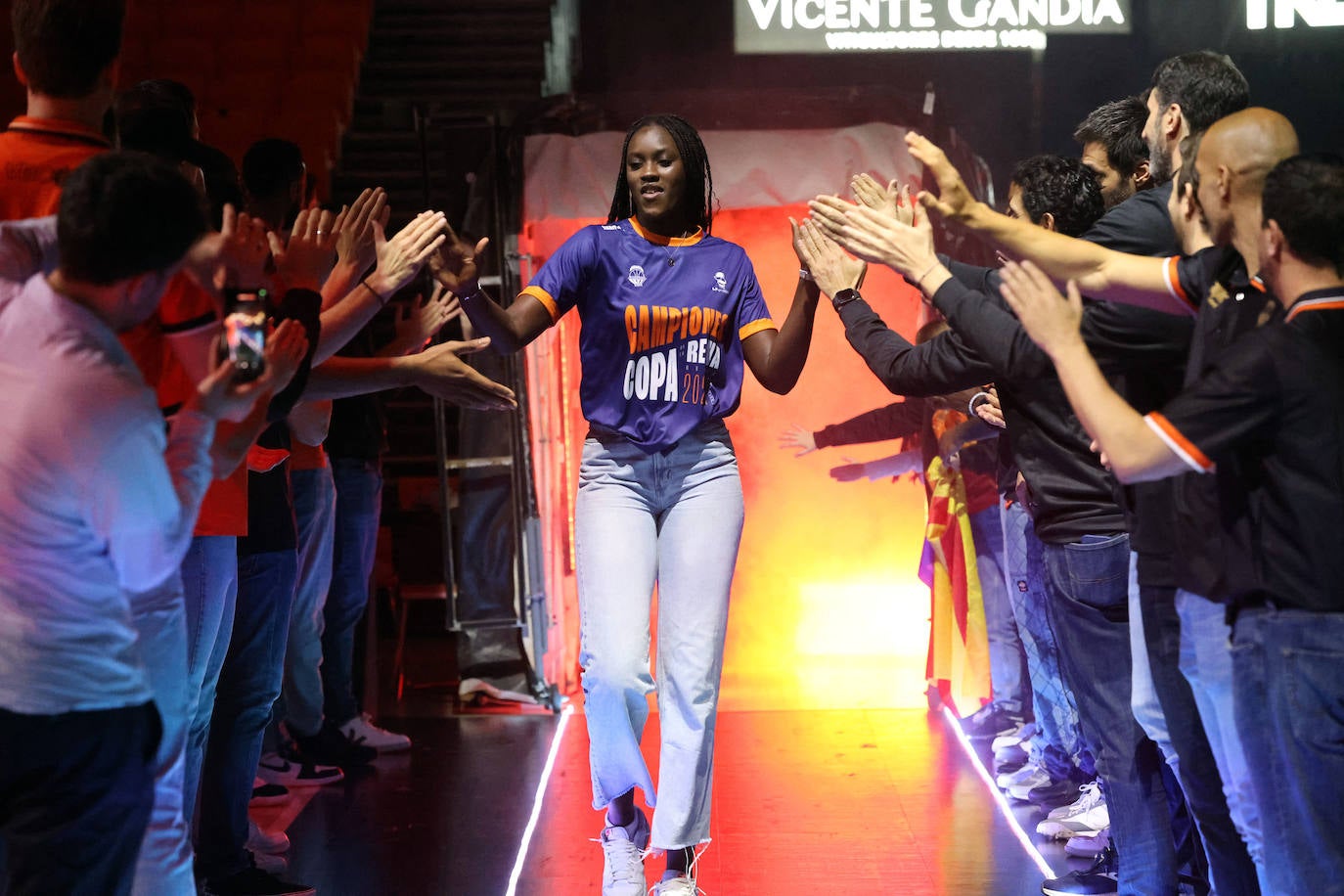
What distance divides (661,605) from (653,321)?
70cm

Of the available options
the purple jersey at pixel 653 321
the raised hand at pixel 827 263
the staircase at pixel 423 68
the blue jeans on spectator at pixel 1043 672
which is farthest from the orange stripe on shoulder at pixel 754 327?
the staircase at pixel 423 68

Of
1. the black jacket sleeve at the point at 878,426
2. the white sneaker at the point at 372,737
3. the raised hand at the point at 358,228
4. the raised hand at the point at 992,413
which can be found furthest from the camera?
the black jacket sleeve at the point at 878,426

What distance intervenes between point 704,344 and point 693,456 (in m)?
0.29

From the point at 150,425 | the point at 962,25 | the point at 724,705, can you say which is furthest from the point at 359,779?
the point at 962,25

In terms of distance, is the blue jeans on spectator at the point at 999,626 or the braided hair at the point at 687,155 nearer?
the braided hair at the point at 687,155

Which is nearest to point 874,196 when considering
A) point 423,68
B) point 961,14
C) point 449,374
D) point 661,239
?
point 661,239

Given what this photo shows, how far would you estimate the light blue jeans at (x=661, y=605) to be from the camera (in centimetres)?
312

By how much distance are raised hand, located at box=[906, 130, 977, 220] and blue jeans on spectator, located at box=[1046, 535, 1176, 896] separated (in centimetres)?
88

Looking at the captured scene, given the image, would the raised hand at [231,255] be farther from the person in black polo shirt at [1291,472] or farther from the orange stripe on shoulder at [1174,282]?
the orange stripe on shoulder at [1174,282]

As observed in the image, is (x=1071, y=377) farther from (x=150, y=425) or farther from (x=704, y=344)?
(x=150, y=425)

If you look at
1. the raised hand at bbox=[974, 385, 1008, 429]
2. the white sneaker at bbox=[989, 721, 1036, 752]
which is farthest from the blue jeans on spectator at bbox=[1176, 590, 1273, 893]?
the white sneaker at bbox=[989, 721, 1036, 752]

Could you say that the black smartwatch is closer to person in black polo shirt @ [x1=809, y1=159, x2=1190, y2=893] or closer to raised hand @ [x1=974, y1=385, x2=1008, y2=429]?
person in black polo shirt @ [x1=809, y1=159, x2=1190, y2=893]

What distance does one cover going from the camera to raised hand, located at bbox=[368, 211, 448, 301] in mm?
2819

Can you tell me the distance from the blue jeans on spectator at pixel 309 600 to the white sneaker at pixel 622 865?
169cm
